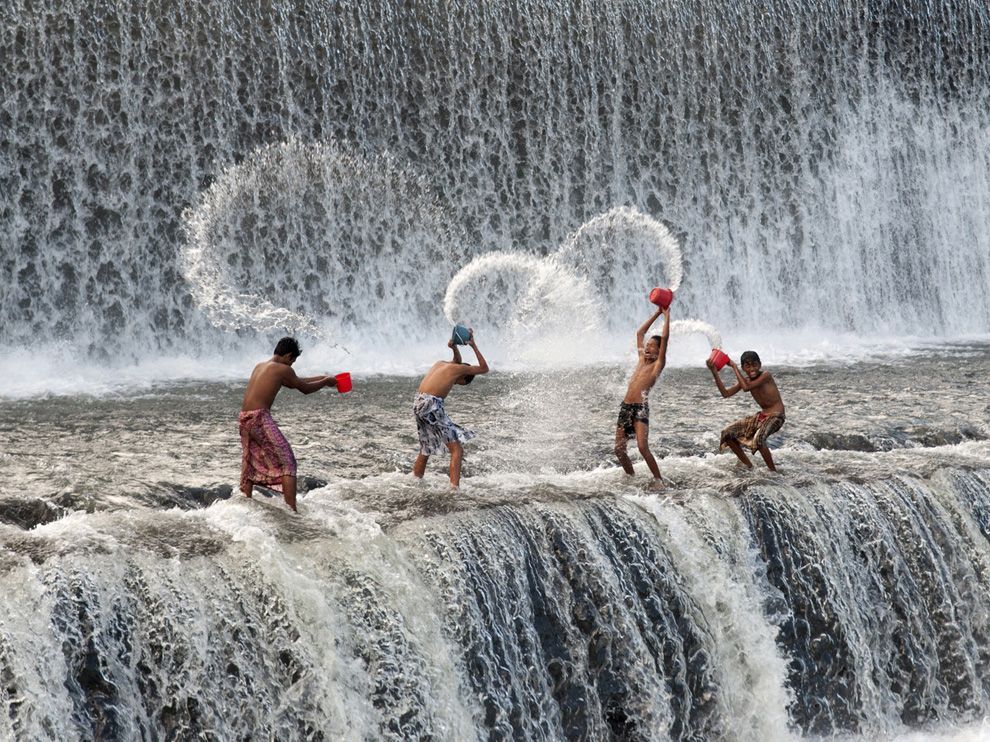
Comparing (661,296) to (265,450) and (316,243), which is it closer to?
(265,450)

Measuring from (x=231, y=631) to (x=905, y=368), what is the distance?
12.2 metres

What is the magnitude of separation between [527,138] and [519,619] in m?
13.7

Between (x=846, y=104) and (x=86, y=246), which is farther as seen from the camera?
(x=846, y=104)

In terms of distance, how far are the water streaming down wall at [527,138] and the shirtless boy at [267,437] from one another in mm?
9807

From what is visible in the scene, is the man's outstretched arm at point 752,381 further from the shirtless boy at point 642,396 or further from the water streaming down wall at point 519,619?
the water streaming down wall at point 519,619

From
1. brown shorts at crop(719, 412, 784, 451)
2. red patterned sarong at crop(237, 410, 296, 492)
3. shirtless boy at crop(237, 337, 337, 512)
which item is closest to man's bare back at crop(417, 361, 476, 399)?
shirtless boy at crop(237, 337, 337, 512)

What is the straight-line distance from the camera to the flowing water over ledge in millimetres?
6891

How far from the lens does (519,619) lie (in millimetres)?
7965

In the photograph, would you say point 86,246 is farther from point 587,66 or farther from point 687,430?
point 687,430

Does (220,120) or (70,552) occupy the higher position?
(220,120)

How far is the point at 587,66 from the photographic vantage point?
21.2 meters

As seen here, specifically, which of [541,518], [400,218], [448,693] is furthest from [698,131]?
[448,693]

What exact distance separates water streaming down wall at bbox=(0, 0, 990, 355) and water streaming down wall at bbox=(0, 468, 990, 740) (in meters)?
10.6

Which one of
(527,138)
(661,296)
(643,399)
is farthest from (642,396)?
(527,138)
